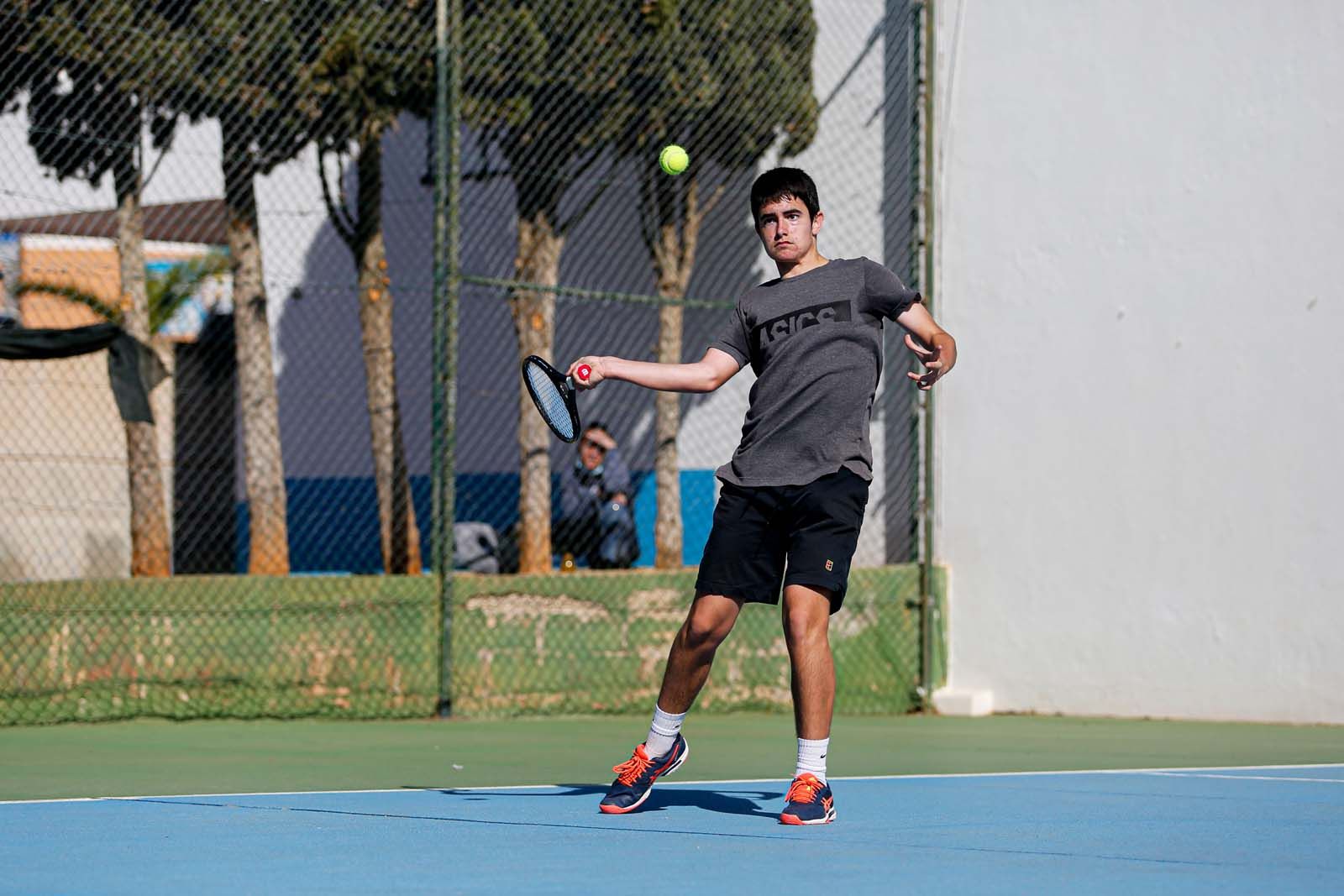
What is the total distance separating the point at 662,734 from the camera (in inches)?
211

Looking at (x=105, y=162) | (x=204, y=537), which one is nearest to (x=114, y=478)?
(x=204, y=537)

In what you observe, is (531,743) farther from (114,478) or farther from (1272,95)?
(114,478)

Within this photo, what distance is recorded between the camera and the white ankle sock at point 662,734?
5.33m

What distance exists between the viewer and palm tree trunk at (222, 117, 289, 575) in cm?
1412

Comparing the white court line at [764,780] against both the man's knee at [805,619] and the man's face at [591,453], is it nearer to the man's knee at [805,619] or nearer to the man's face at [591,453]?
the man's knee at [805,619]

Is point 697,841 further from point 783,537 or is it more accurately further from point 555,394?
point 555,394

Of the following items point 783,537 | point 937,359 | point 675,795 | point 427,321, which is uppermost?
point 427,321

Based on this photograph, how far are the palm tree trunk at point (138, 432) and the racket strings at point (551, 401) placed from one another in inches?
207

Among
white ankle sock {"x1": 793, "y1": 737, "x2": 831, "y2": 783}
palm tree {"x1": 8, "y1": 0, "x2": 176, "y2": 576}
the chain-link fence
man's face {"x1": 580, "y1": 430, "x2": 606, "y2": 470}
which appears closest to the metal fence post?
the chain-link fence

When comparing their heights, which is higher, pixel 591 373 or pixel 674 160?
pixel 674 160

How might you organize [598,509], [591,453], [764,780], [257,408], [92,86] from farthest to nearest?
[257,408], [591,453], [598,509], [92,86], [764,780]

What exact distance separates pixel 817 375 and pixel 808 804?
1175 millimetres

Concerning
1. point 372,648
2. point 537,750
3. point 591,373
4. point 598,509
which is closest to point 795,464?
point 591,373

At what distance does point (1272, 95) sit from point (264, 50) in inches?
209
